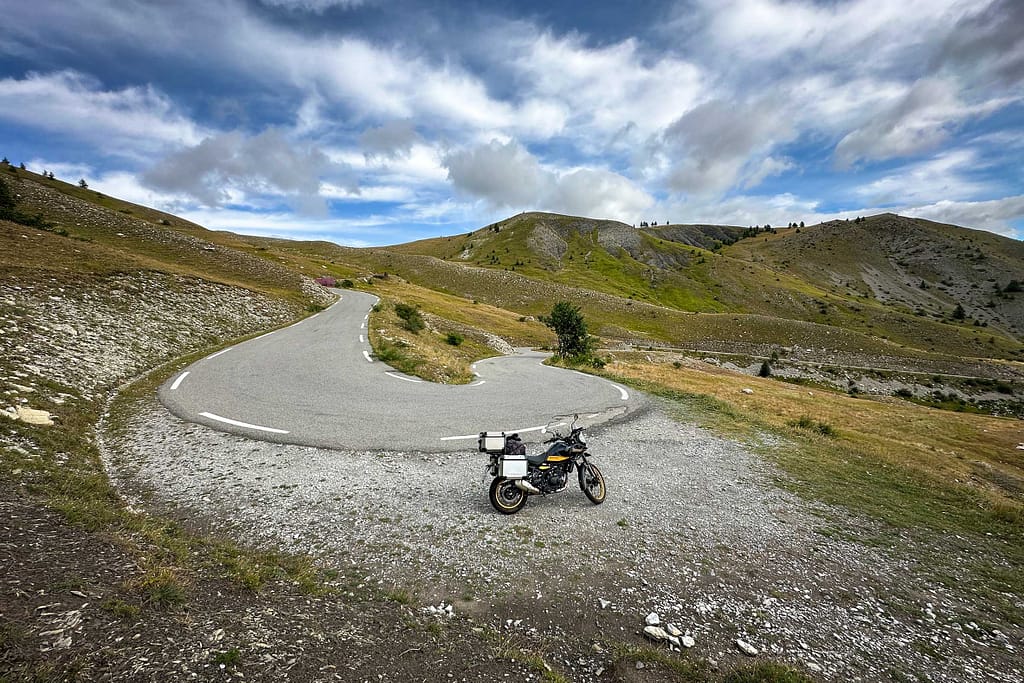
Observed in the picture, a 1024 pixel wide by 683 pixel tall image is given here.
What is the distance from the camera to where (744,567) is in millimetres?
6586

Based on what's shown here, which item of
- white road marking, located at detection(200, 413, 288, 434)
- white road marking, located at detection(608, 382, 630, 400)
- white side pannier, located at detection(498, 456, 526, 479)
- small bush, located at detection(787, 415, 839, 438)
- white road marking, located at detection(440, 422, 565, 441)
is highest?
white side pannier, located at detection(498, 456, 526, 479)

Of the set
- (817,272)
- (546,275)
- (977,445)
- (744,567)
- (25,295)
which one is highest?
(817,272)

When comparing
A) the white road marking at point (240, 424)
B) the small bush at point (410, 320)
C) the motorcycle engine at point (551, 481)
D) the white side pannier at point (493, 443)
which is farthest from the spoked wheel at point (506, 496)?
the small bush at point (410, 320)

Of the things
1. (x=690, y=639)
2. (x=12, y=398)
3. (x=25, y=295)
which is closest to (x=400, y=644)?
(x=690, y=639)

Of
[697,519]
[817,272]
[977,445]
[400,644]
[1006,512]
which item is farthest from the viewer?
[817,272]

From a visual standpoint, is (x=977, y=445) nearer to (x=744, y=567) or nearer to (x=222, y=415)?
(x=744, y=567)

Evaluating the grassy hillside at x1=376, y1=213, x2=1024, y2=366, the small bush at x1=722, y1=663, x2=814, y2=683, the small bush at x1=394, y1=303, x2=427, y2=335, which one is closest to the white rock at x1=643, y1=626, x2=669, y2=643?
the small bush at x1=722, y1=663, x2=814, y2=683

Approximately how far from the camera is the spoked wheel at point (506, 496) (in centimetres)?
778

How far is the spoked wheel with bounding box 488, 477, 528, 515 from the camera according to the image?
7.78 m

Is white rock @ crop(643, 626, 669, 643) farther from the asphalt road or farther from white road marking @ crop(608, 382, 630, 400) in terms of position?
white road marking @ crop(608, 382, 630, 400)

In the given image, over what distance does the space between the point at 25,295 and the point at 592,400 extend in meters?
24.3

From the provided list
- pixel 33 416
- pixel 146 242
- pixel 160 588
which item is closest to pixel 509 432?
pixel 160 588

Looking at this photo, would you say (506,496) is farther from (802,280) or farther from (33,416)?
(802,280)

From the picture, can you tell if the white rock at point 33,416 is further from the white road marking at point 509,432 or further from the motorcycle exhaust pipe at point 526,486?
the motorcycle exhaust pipe at point 526,486
